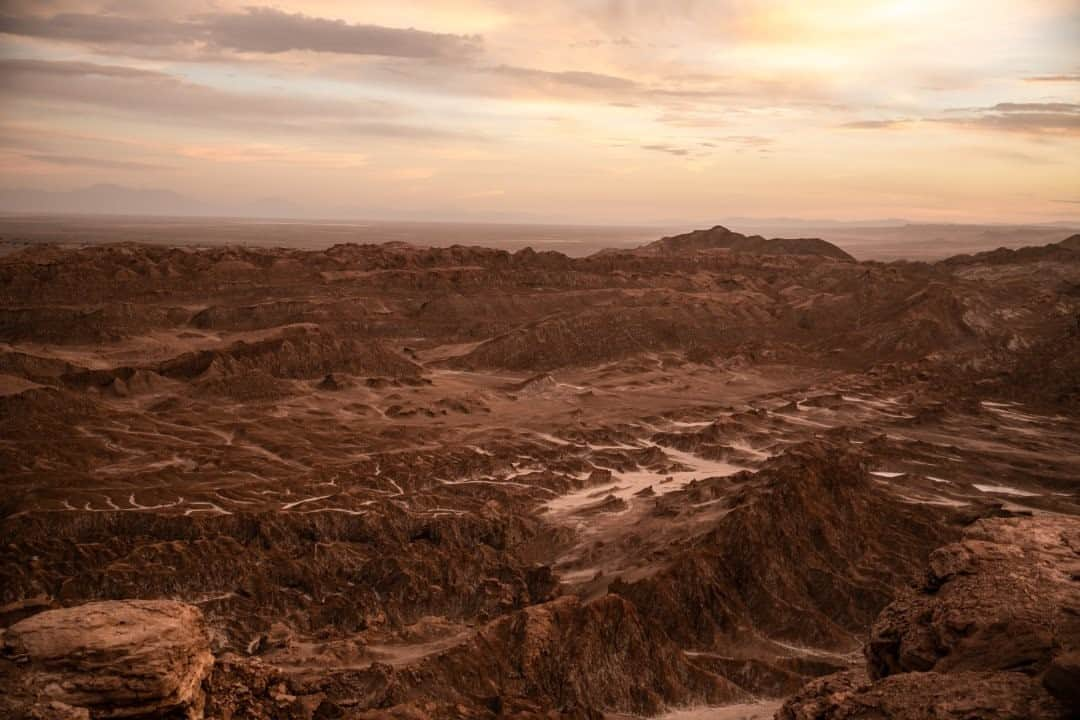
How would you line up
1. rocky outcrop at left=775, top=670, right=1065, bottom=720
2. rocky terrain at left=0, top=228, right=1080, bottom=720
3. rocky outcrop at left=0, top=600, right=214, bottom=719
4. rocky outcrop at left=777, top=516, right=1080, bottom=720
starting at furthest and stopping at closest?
1. rocky terrain at left=0, top=228, right=1080, bottom=720
2. rocky outcrop at left=0, top=600, right=214, bottom=719
3. rocky outcrop at left=777, top=516, right=1080, bottom=720
4. rocky outcrop at left=775, top=670, right=1065, bottom=720

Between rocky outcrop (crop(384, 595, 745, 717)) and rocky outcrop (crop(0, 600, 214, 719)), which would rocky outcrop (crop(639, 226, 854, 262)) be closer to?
rocky outcrop (crop(384, 595, 745, 717))

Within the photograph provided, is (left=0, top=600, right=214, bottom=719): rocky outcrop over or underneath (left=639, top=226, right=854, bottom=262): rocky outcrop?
underneath

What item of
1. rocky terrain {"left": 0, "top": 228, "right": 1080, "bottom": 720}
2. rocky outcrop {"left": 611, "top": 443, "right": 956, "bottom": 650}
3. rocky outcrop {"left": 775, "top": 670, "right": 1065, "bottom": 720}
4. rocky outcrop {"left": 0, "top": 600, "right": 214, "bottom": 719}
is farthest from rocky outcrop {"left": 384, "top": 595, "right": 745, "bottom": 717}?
rocky outcrop {"left": 775, "top": 670, "right": 1065, "bottom": 720}

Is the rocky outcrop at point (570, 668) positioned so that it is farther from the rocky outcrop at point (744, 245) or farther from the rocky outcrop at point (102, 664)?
the rocky outcrop at point (744, 245)

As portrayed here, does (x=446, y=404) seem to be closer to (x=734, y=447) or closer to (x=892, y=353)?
(x=734, y=447)

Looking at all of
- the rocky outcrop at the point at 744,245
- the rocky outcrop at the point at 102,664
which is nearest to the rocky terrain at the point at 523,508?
the rocky outcrop at the point at 102,664

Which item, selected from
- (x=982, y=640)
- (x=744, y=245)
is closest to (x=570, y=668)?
(x=982, y=640)

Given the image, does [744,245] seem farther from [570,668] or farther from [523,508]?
[570,668]
